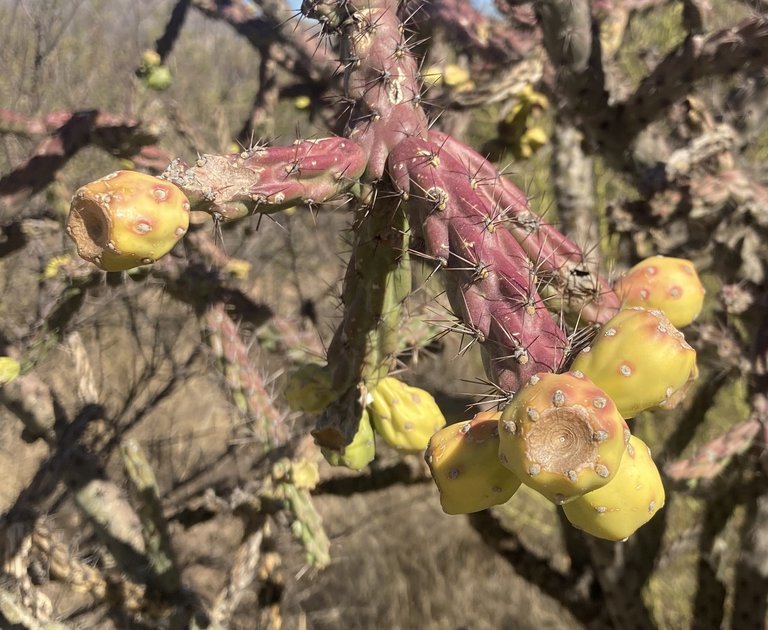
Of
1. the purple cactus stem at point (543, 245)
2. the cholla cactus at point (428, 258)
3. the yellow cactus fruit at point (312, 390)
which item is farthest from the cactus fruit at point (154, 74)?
the purple cactus stem at point (543, 245)

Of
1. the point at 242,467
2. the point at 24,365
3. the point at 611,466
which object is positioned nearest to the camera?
the point at 611,466

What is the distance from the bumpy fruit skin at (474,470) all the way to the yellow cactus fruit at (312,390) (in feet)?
2.48

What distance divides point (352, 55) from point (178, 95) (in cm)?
549

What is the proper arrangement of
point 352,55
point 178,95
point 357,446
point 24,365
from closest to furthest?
point 352,55, point 357,446, point 24,365, point 178,95

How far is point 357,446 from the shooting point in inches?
71.2

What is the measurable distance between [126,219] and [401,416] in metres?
0.99

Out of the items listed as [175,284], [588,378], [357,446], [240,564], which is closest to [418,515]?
[240,564]

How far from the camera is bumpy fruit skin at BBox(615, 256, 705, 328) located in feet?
5.09

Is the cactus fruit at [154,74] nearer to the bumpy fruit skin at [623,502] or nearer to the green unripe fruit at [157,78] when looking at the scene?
the green unripe fruit at [157,78]

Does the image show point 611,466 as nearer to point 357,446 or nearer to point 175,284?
point 357,446

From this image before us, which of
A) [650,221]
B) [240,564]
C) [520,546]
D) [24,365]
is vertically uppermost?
[650,221]

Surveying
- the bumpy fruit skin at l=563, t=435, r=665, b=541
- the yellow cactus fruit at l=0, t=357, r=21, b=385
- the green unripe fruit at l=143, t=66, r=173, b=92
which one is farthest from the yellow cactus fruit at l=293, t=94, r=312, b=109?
the bumpy fruit skin at l=563, t=435, r=665, b=541

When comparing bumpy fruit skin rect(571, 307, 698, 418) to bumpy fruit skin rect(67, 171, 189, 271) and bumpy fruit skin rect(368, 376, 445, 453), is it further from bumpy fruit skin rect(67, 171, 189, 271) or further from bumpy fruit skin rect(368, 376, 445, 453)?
bumpy fruit skin rect(368, 376, 445, 453)

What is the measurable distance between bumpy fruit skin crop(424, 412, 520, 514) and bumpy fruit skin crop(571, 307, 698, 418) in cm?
17
